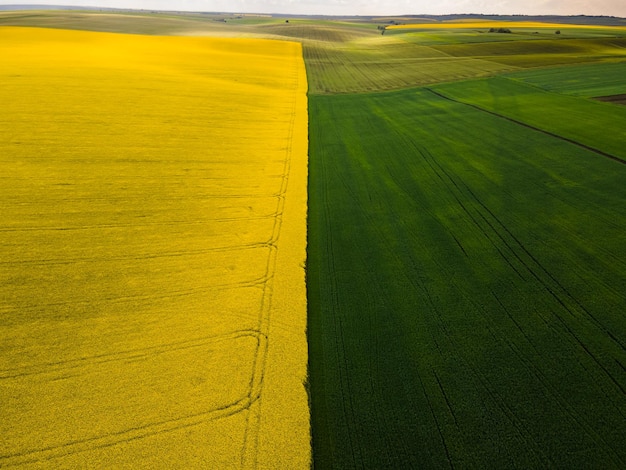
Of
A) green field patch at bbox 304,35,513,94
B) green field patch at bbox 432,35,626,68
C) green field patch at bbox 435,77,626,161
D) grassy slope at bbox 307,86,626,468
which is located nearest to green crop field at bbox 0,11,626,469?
grassy slope at bbox 307,86,626,468

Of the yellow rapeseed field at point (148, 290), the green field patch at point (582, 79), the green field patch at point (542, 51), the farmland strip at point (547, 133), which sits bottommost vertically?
the yellow rapeseed field at point (148, 290)

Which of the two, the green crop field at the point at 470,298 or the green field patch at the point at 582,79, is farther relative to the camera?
the green field patch at the point at 582,79

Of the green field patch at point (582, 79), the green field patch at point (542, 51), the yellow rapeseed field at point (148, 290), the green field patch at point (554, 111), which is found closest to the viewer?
the yellow rapeseed field at point (148, 290)

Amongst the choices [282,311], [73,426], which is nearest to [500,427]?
[282,311]

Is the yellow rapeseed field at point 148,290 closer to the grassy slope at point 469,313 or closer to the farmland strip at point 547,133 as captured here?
the grassy slope at point 469,313

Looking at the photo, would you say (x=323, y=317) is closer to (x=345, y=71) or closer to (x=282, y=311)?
(x=282, y=311)

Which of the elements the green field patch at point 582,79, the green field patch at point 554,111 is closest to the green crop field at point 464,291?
the green field patch at point 554,111
